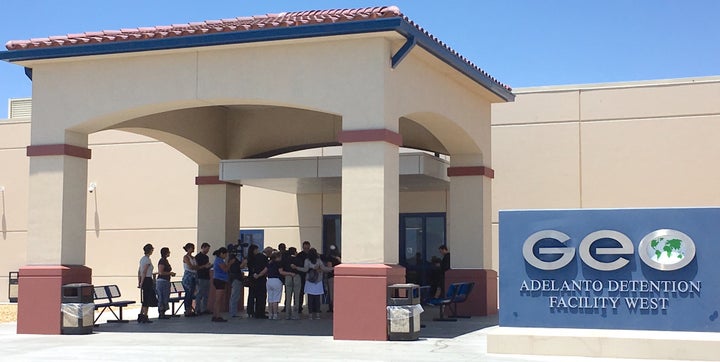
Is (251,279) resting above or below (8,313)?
above

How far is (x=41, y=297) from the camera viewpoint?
16672 millimetres

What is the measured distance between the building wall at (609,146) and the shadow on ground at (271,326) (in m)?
5.43

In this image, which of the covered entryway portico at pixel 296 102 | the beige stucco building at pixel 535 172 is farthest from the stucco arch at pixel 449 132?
the beige stucco building at pixel 535 172

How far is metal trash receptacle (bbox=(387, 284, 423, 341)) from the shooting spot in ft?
48.4

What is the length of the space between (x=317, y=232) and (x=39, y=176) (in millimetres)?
9867

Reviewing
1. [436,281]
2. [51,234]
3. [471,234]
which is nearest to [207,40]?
[51,234]

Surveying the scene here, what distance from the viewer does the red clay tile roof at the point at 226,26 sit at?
15.0 m

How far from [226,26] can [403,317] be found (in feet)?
18.5

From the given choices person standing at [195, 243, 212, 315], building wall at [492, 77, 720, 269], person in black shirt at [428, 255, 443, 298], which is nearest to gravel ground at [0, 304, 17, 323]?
person standing at [195, 243, 212, 315]

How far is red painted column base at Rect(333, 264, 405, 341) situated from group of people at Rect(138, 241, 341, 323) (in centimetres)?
415

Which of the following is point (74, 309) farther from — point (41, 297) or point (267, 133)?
point (267, 133)

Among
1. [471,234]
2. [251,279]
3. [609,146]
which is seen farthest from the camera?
[609,146]

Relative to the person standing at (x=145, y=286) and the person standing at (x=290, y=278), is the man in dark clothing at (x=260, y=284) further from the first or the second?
the person standing at (x=145, y=286)

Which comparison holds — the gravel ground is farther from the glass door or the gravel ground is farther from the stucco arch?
the stucco arch
